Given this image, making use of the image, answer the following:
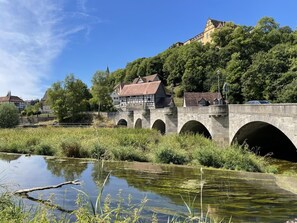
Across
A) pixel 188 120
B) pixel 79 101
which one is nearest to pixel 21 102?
pixel 79 101

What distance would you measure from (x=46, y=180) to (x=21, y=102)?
111613 millimetres

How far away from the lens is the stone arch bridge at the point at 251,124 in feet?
50.8

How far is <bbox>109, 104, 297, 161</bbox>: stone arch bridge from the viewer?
15.5 m

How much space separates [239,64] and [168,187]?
183 feet

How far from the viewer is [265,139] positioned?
23656mm

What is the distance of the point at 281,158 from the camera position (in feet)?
72.9

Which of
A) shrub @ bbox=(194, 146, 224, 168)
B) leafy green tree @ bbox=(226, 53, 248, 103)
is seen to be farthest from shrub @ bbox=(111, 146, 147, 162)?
leafy green tree @ bbox=(226, 53, 248, 103)

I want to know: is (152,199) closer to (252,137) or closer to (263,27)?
(252,137)

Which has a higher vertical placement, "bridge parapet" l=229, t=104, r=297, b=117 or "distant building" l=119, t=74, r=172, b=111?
"distant building" l=119, t=74, r=172, b=111

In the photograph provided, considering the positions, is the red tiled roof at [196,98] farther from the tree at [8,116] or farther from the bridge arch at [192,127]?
the tree at [8,116]

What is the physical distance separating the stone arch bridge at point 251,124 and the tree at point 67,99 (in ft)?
129

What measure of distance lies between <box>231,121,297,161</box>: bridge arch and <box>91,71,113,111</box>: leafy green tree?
162 feet

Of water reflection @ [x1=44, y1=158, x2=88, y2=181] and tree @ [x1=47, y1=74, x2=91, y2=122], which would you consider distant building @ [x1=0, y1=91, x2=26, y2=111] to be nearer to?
tree @ [x1=47, y1=74, x2=91, y2=122]

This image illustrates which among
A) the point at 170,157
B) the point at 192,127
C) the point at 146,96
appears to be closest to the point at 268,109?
the point at 170,157
